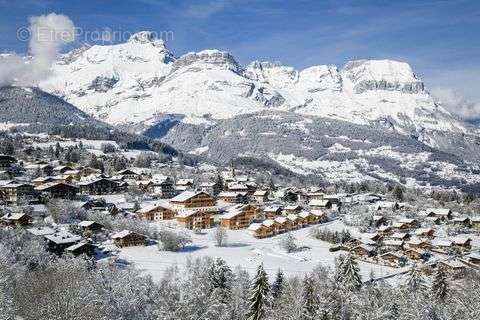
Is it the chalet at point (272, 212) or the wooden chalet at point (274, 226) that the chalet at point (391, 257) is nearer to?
the wooden chalet at point (274, 226)

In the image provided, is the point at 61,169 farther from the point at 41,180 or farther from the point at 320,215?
the point at 320,215

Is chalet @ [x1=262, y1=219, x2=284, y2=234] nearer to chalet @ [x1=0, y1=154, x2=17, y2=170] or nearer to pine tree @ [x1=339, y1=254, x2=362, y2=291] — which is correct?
pine tree @ [x1=339, y1=254, x2=362, y2=291]

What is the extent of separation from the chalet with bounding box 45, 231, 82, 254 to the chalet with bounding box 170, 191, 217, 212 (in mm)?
37331

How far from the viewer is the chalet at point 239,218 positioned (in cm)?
9738

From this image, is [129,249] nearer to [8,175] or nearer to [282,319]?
[282,319]

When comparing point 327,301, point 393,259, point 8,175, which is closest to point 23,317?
point 327,301

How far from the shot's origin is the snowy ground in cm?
6888

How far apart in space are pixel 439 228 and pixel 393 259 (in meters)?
30.8

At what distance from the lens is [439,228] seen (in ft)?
352

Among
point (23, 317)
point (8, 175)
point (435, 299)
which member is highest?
point (8, 175)

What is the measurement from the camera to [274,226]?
314ft

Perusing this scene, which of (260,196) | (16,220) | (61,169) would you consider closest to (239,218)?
(260,196)

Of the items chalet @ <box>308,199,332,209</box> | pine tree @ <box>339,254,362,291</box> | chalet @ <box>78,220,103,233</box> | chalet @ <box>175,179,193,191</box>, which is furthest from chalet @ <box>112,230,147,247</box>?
chalet @ <box>308,199,332,209</box>

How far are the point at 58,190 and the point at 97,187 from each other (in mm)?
14873
